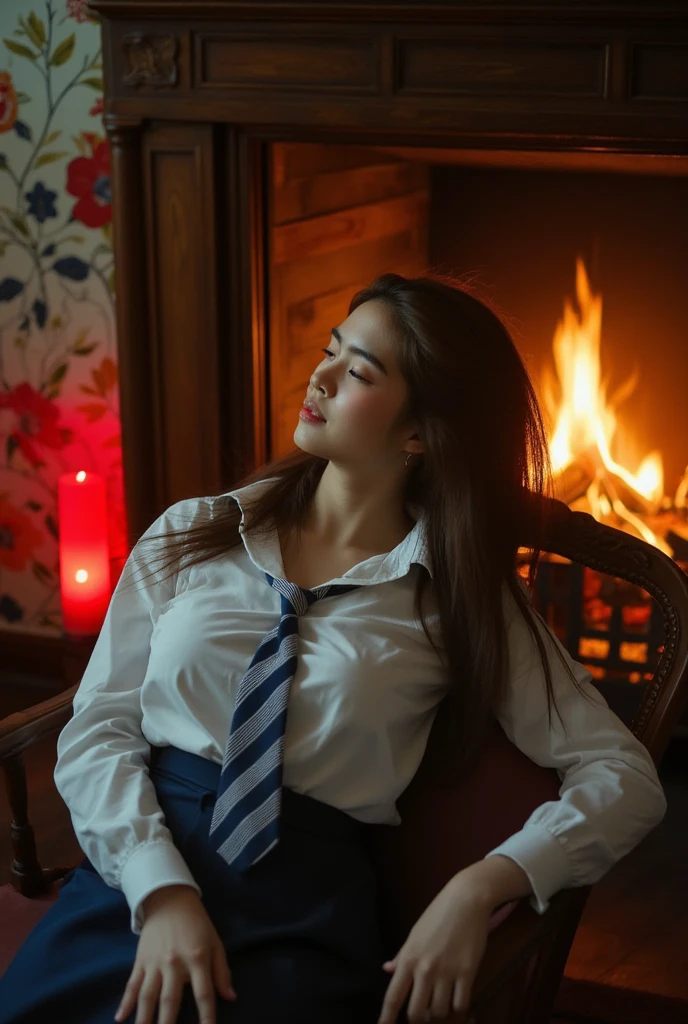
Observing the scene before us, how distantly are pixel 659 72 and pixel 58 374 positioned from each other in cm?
134

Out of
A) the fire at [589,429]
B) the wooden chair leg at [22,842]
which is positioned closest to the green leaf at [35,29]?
the fire at [589,429]

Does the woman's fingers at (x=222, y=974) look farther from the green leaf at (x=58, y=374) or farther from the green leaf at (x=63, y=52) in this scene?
the green leaf at (x=63, y=52)

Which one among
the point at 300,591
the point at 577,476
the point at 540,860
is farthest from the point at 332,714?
the point at 577,476

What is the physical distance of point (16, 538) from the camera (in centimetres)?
266

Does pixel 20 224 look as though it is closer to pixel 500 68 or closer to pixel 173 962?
pixel 500 68

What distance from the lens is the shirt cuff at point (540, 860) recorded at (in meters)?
1.11

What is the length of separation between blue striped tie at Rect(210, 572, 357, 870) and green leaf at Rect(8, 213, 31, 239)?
4.89 feet

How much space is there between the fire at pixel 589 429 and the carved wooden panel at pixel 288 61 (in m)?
0.75

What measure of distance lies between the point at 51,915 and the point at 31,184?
164 cm

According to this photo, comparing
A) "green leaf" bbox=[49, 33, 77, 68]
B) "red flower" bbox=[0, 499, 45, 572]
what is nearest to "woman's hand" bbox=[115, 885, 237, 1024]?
"red flower" bbox=[0, 499, 45, 572]

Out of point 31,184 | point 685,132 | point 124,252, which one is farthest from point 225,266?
point 685,132

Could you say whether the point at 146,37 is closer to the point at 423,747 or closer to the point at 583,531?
the point at 583,531

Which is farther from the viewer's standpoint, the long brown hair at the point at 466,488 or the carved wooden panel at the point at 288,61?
the carved wooden panel at the point at 288,61

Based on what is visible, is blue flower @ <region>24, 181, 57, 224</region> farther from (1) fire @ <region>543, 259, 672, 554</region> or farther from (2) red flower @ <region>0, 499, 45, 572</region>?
(1) fire @ <region>543, 259, 672, 554</region>
